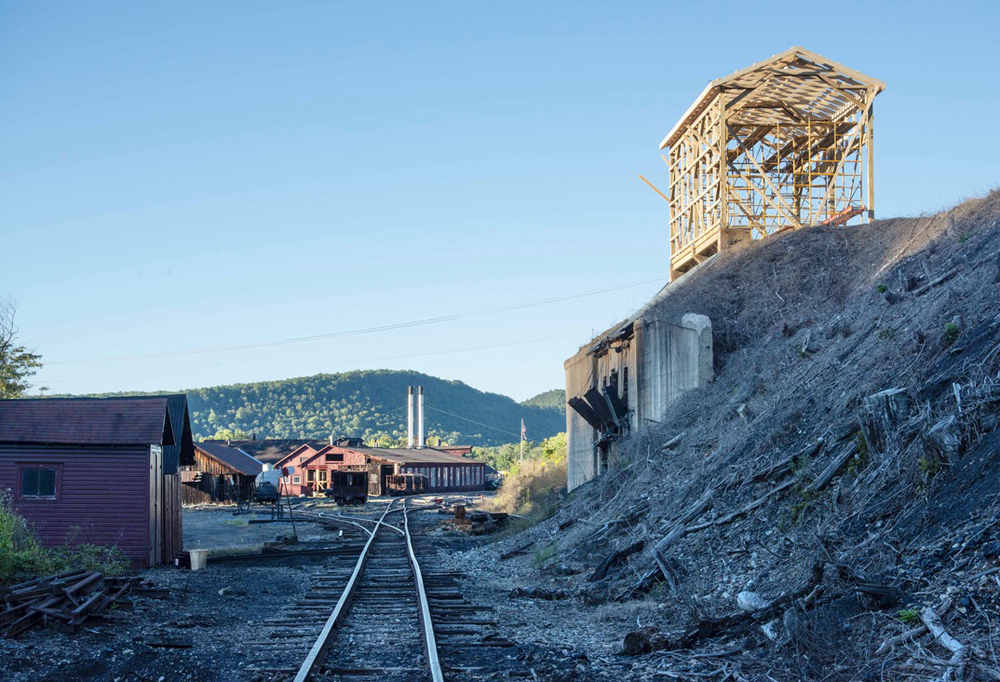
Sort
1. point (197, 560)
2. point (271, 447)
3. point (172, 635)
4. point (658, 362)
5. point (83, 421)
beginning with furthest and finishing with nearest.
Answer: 1. point (271, 447)
2. point (658, 362)
3. point (83, 421)
4. point (197, 560)
5. point (172, 635)

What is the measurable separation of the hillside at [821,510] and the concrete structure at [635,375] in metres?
1.08

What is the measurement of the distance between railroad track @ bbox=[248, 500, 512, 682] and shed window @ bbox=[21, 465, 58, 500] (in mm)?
6626

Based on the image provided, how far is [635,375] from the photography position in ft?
74.3

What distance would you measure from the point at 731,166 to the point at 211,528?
2368 centimetres

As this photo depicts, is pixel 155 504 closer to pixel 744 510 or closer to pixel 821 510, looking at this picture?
pixel 744 510

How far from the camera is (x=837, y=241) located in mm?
24562

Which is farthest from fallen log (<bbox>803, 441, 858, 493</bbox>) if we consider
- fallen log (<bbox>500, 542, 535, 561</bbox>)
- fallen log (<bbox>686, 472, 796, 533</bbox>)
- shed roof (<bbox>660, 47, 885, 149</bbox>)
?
shed roof (<bbox>660, 47, 885, 149</bbox>)

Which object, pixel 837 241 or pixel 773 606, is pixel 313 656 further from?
pixel 837 241

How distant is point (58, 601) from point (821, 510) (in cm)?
947

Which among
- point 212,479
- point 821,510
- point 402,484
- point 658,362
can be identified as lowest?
point 402,484

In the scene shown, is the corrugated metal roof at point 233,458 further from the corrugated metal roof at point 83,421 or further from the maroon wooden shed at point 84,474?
the maroon wooden shed at point 84,474

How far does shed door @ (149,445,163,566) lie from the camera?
18855 mm

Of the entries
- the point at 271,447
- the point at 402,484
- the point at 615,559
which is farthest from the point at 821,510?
the point at 271,447

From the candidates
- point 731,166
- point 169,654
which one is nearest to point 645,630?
point 169,654
